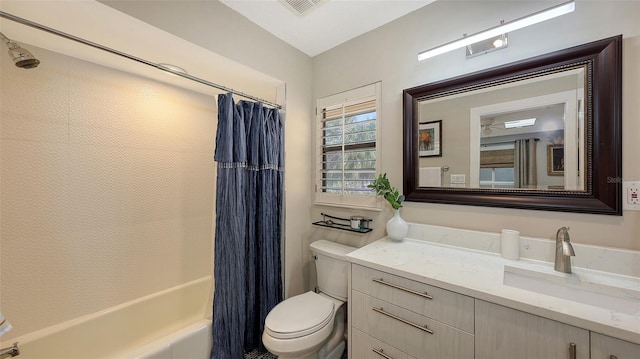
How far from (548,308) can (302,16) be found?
2.00m

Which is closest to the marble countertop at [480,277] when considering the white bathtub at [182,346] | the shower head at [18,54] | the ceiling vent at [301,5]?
the white bathtub at [182,346]

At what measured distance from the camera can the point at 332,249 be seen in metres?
1.76

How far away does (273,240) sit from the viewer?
5.95 feet

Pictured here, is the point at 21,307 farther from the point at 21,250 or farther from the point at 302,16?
the point at 302,16

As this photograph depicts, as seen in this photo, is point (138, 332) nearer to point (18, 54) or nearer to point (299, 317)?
point (299, 317)

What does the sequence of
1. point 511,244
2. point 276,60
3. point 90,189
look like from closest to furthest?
point 511,244 → point 90,189 → point 276,60

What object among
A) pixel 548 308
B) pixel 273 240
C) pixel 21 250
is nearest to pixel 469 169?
pixel 548 308

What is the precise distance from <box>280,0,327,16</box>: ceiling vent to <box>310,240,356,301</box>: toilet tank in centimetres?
170

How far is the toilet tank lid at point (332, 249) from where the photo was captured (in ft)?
5.50

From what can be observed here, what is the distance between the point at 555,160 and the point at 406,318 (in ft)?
3.55

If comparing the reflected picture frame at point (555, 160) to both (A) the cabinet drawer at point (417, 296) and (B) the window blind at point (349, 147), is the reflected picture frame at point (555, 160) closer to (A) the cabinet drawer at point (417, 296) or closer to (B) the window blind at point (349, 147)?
(A) the cabinet drawer at point (417, 296)

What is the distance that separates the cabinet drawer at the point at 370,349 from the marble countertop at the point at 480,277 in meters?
0.39

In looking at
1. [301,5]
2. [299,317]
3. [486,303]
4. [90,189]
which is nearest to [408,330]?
[486,303]

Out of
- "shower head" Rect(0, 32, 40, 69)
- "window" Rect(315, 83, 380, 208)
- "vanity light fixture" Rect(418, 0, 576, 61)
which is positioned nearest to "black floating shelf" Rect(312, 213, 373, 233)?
"window" Rect(315, 83, 380, 208)
